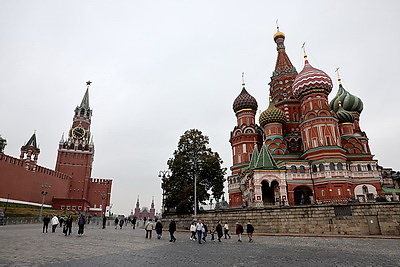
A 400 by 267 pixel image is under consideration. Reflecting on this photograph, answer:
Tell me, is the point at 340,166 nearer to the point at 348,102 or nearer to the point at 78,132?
the point at 348,102

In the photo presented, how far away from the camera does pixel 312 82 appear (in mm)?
37062

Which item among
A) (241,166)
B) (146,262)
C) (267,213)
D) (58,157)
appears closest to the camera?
(146,262)

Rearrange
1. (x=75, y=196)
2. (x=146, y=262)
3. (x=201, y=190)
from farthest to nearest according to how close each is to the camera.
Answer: (x=75, y=196) → (x=201, y=190) → (x=146, y=262)


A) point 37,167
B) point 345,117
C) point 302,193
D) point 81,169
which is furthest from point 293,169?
point 81,169

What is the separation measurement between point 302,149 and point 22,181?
153 ft

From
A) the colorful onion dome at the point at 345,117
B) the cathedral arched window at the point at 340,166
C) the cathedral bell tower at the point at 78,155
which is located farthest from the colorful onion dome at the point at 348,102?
the cathedral bell tower at the point at 78,155

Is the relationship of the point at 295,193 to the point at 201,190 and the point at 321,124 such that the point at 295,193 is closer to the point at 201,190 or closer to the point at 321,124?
the point at 321,124

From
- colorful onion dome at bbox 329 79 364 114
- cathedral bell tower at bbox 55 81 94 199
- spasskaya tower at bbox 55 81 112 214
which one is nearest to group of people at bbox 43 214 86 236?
colorful onion dome at bbox 329 79 364 114

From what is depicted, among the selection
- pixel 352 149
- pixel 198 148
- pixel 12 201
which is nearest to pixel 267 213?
pixel 198 148

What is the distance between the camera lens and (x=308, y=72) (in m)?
38.0

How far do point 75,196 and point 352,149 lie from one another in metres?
60.7

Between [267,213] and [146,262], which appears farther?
[267,213]

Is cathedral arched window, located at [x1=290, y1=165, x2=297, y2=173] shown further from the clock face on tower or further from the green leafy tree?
the clock face on tower

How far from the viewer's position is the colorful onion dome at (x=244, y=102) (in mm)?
44375
